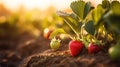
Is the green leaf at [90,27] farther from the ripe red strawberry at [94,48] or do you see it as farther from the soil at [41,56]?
the soil at [41,56]

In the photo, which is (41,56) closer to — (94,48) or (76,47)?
(76,47)

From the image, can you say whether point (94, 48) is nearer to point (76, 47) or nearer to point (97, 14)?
point (76, 47)

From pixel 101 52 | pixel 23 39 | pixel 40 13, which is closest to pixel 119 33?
pixel 101 52

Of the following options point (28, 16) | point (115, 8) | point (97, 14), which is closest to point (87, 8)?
point (97, 14)

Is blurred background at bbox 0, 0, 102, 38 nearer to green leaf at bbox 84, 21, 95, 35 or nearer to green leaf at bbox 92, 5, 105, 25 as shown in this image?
green leaf at bbox 84, 21, 95, 35

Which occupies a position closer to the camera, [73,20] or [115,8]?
[115,8]

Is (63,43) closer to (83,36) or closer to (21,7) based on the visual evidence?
(83,36)

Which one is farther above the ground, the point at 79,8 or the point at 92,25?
the point at 79,8

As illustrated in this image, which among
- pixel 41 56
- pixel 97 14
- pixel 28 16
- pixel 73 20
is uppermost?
pixel 28 16

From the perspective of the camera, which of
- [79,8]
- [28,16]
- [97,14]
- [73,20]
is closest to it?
[97,14]

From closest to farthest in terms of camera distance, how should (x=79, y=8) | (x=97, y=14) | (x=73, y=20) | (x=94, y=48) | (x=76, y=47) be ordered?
(x=97, y=14) < (x=94, y=48) < (x=76, y=47) < (x=79, y=8) < (x=73, y=20)
